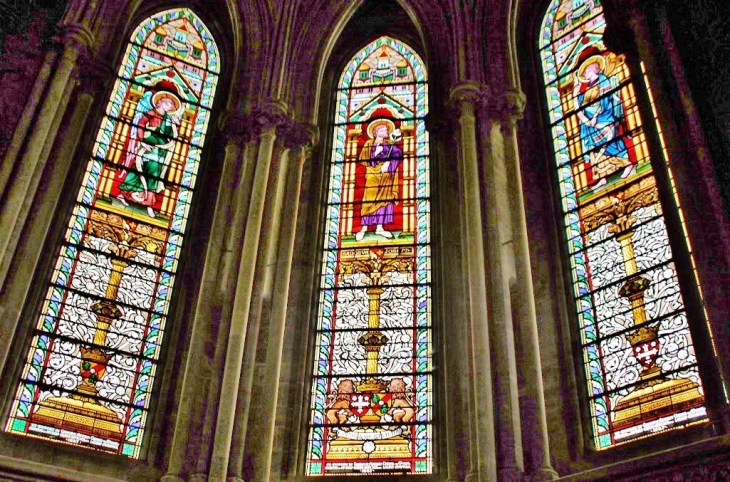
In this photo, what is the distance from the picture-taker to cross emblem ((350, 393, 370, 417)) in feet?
32.3

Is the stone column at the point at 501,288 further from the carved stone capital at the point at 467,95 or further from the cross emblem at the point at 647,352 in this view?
the cross emblem at the point at 647,352

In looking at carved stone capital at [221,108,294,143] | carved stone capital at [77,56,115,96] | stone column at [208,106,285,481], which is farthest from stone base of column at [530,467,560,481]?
carved stone capital at [77,56,115,96]

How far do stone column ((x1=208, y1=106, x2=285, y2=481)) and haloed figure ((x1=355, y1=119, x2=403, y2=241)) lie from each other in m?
1.34

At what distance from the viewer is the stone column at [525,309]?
8.44 m

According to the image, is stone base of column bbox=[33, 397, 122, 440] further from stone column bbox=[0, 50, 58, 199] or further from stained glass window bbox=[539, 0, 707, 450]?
stained glass window bbox=[539, 0, 707, 450]

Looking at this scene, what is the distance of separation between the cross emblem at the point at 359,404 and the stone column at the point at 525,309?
6.06 feet

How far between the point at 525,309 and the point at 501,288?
32 cm

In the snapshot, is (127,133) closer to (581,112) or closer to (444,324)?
(444,324)

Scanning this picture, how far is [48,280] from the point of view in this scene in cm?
995

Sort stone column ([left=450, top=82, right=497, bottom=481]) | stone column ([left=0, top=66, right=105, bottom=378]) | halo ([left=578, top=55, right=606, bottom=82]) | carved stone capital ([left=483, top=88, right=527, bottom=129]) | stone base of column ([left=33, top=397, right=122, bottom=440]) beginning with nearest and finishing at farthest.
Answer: stone column ([left=450, top=82, right=497, bottom=481]) → stone column ([left=0, top=66, right=105, bottom=378]) → stone base of column ([left=33, top=397, right=122, bottom=440]) → carved stone capital ([left=483, top=88, right=527, bottom=129]) → halo ([left=578, top=55, right=606, bottom=82])

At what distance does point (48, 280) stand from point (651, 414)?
634 centimetres

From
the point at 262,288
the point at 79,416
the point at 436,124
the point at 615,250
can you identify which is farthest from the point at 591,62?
the point at 79,416

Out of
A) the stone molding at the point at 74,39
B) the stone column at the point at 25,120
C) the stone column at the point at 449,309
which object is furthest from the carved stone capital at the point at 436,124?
the stone column at the point at 25,120

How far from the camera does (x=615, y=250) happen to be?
376 inches
